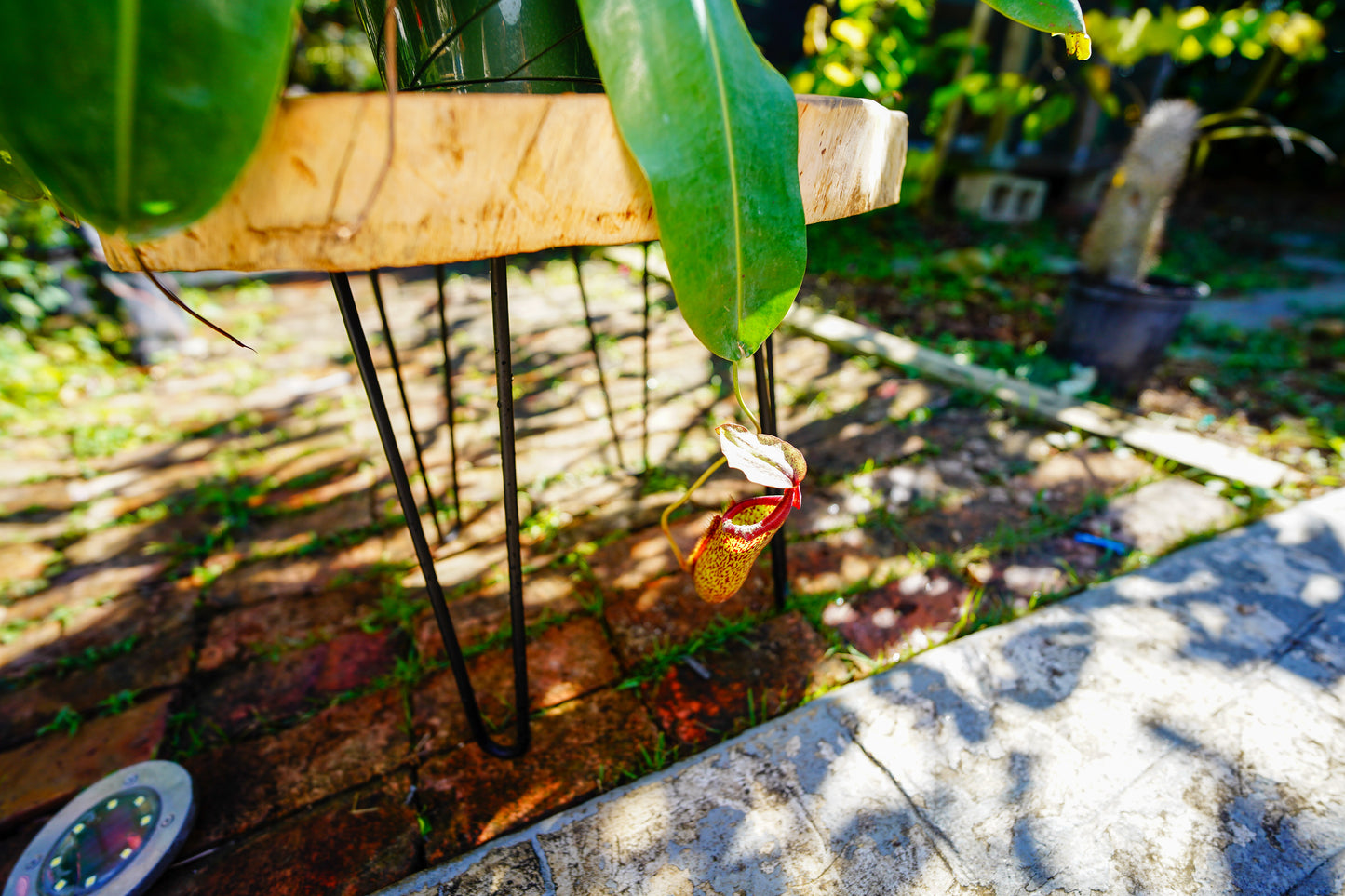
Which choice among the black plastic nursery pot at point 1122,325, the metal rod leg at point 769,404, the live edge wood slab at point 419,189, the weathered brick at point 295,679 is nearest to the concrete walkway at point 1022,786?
the metal rod leg at point 769,404

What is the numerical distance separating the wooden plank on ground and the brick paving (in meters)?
0.09

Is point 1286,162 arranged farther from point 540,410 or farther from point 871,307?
point 540,410

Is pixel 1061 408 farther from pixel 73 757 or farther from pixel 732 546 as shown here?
pixel 73 757

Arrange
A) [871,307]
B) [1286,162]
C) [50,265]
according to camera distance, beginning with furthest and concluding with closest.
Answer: [1286,162] → [871,307] → [50,265]

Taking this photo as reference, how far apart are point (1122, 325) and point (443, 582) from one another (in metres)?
2.41

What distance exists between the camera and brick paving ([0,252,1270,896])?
36.9 inches

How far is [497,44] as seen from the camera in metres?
0.67

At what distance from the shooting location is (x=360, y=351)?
639 mm

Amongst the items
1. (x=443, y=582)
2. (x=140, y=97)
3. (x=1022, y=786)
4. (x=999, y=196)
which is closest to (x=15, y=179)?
(x=140, y=97)

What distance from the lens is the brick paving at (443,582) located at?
94 cm

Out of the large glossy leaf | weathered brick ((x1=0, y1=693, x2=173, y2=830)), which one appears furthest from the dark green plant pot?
weathered brick ((x1=0, y1=693, x2=173, y2=830))

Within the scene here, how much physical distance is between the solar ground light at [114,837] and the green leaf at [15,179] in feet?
2.61

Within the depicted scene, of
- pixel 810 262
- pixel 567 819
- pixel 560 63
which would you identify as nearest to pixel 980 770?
pixel 567 819

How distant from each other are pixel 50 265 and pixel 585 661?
313 centimetres
